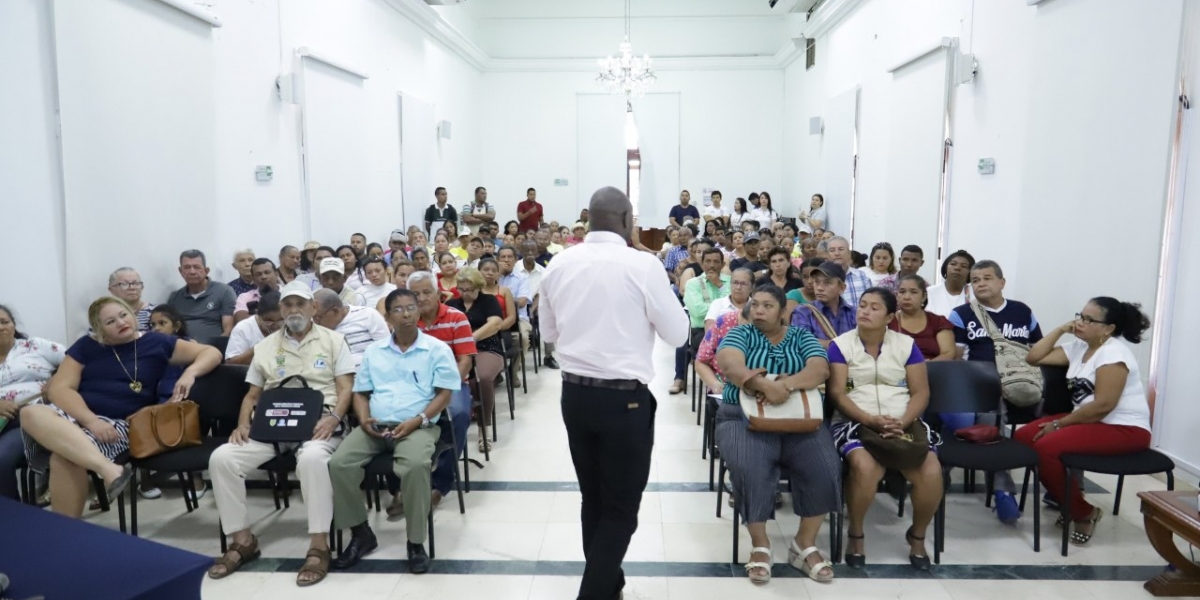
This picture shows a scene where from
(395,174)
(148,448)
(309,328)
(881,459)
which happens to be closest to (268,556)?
(148,448)

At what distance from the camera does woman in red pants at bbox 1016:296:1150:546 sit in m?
3.31

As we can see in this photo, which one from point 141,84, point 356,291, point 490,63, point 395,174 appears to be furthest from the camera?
point 490,63

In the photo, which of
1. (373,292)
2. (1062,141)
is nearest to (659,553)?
(373,292)

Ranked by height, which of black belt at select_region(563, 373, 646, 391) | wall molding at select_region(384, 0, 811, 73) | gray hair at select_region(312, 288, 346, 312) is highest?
wall molding at select_region(384, 0, 811, 73)

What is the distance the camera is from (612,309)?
7.95 feet

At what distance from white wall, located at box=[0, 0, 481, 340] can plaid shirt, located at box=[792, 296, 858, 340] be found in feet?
13.6

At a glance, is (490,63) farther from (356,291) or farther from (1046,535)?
(1046,535)

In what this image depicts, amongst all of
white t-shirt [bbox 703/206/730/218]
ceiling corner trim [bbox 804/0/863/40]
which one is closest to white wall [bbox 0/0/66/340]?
ceiling corner trim [bbox 804/0/863/40]

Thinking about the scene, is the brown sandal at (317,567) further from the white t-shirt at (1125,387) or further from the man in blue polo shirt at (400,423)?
the white t-shirt at (1125,387)

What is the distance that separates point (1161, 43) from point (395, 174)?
26.4ft

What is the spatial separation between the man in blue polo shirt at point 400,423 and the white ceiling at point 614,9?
12647 millimetres

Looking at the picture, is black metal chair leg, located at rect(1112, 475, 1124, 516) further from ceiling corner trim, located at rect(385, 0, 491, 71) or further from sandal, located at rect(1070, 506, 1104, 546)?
ceiling corner trim, located at rect(385, 0, 491, 71)

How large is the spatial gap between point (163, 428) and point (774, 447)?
2745mm

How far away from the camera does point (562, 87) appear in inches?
598
